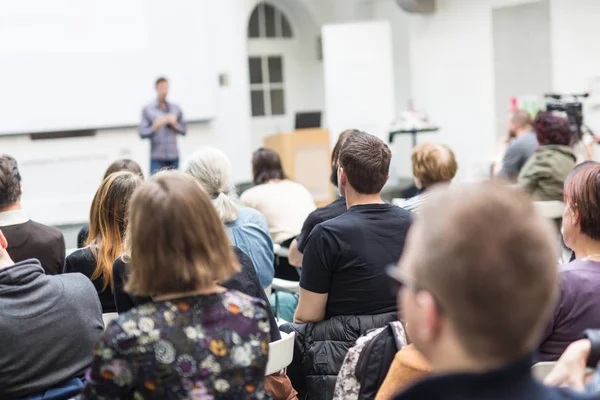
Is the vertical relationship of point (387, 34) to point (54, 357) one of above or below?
above

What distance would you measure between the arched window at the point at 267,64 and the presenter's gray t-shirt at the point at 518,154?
5300 mm

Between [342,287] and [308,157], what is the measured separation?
6921 millimetres

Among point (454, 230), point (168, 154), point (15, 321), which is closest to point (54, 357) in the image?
point (15, 321)

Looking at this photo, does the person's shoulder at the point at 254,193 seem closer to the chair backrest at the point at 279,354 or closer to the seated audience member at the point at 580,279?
the chair backrest at the point at 279,354

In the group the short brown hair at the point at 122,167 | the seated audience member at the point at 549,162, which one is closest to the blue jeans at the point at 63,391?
the short brown hair at the point at 122,167

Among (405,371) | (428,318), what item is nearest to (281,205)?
(405,371)

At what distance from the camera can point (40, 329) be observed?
2.19m

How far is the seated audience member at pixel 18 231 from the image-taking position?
3.40 meters

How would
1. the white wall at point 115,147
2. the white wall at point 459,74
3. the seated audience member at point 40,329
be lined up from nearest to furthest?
the seated audience member at point 40,329
the white wall at point 459,74
the white wall at point 115,147

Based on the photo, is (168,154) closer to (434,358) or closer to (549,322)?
(549,322)

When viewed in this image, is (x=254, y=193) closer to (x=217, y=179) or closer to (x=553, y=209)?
(x=217, y=179)

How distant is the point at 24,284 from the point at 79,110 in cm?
753

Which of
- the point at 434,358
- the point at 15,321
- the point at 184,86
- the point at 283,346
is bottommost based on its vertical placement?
the point at 283,346

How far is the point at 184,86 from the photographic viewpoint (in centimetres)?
1001
